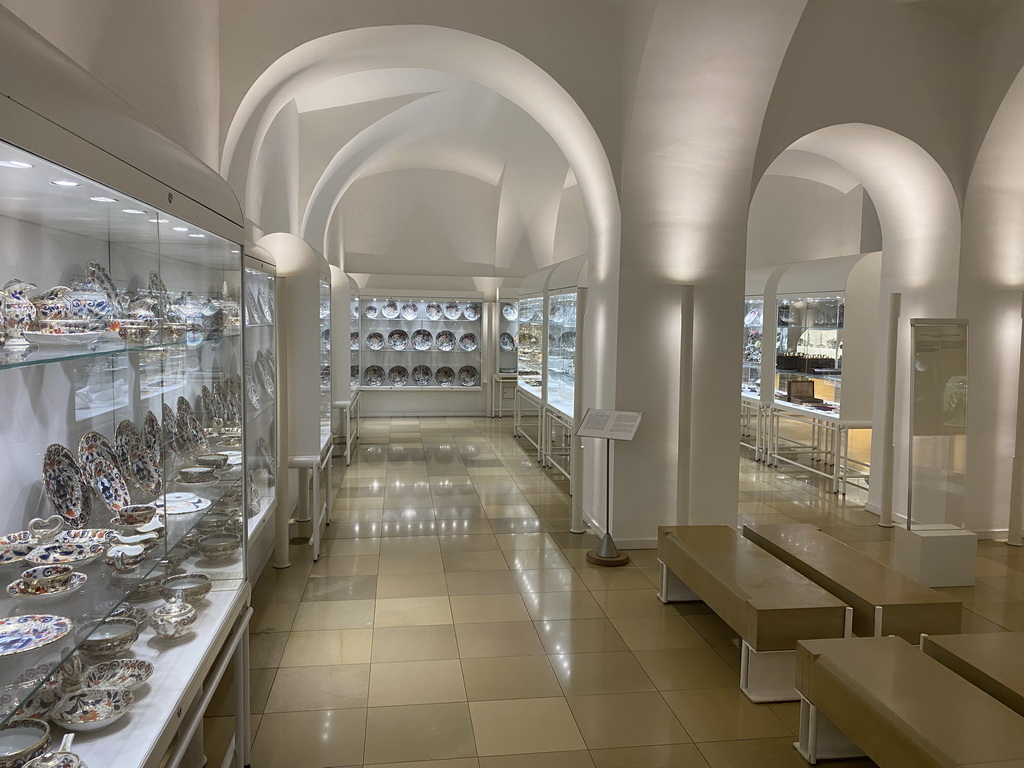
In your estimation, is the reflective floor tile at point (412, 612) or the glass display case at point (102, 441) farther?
the reflective floor tile at point (412, 612)

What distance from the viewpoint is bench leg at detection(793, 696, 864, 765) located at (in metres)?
3.37

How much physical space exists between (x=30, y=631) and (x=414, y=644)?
2.96 m

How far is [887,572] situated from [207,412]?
152 inches

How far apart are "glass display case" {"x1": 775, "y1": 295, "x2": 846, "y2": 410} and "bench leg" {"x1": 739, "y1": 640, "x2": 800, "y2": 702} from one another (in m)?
5.61

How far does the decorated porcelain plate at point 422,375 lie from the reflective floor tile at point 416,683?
431 inches

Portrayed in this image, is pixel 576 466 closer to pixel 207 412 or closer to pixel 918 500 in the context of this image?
pixel 918 500

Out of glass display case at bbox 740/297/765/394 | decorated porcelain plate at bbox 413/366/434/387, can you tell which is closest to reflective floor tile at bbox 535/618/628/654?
glass display case at bbox 740/297/765/394

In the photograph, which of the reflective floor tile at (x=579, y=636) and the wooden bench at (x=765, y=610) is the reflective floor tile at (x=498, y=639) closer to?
the reflective floor tile at (x=579, y=636)

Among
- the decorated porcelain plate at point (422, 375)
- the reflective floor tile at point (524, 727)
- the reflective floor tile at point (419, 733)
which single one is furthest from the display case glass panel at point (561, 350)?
the decorated porcelain plate at point (422, 375)

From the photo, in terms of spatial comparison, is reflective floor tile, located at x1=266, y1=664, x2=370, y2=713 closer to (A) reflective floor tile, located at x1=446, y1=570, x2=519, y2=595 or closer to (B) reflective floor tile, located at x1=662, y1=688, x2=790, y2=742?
(A) reflective floor tile, located at x1=446, y1=570, x2=519, y2=595

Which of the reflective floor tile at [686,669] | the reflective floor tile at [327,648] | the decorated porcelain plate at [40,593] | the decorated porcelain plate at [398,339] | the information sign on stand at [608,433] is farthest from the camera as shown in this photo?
the decorated porcelain plate at [398,339]

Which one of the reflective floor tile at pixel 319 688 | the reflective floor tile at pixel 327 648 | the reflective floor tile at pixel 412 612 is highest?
the reflective floor tile at pixel 412 612

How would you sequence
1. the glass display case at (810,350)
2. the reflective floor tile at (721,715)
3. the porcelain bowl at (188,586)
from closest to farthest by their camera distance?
the porcelain bowl at (188,586)
the reflective floor tile at (721,715)
the glass display case at (810,350)

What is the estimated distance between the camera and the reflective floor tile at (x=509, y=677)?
3.98 metres
